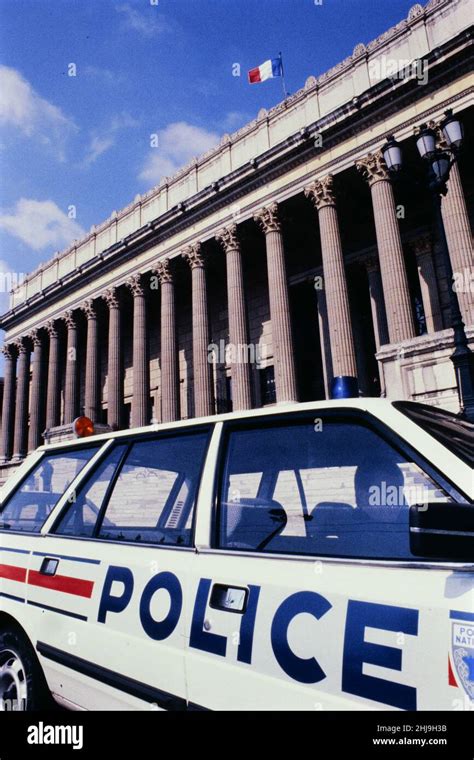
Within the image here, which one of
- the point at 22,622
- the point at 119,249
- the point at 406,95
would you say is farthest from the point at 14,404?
the point at 22,622

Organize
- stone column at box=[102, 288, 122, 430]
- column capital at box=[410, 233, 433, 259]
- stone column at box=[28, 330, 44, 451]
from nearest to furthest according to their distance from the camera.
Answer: column capital at box=[410, 233, 433, 259], stone column at box=[102, 288, 122, 430], stone column at box=[28, 330, 44, 451]

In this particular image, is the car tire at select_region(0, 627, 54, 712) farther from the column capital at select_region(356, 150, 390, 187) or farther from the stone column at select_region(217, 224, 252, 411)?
the column capital at select_region(356, 150, 390, 187)

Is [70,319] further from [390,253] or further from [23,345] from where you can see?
[390,253]

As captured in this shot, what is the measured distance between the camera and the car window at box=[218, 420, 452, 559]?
75.1 inches

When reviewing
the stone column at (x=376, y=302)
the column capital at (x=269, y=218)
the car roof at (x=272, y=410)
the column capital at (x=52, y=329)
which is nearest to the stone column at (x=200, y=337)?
the column capital at (x=269, y=218)

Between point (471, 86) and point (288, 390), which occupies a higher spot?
point (471, 86)

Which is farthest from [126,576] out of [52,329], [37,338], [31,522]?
[37,338]

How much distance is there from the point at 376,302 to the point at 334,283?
3905 mm

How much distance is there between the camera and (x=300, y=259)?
24.3 metres

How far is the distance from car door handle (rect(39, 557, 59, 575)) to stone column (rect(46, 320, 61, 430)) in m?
29.6

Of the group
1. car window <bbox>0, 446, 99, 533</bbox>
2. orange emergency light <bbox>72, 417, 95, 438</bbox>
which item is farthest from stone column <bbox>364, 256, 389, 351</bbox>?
car window <bbox>0, 446, 99, 533</bbox>
